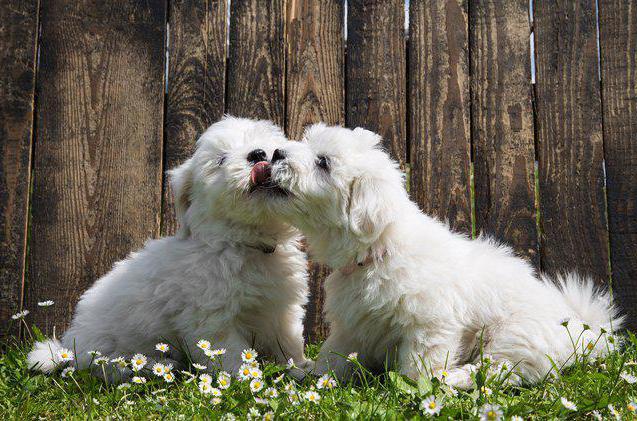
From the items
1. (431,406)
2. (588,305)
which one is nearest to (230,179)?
(431,406)

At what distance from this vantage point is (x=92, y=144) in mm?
3787

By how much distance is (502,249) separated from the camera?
3.25 meters

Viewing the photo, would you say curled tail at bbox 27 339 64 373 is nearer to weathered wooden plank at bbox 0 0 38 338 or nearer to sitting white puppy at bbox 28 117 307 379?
sitting white puppy at bbox 28 117 307 379

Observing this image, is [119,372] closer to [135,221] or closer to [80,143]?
[135,221]

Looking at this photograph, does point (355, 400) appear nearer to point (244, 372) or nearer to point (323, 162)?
point (244, 372)

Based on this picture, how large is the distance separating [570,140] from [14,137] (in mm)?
3367

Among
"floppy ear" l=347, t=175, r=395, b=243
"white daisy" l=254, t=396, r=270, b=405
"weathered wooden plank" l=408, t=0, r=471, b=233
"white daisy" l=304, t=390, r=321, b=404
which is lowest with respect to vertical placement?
"white daisy" l=254, t=396, r=270, b=405

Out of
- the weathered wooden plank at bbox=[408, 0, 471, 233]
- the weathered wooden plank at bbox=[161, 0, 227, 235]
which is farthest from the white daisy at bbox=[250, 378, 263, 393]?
the weathered wooden plank at bbox=[408, 0, 471, 233]

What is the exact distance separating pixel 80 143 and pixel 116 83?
0.43 metres

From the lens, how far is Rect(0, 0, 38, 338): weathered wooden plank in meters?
3.68

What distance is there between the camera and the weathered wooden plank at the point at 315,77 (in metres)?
3.81

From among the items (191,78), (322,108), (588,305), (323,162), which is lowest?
(588,305)

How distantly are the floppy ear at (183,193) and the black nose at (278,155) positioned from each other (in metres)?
0.55

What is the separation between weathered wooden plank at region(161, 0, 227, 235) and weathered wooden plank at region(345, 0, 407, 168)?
817 millimetres
